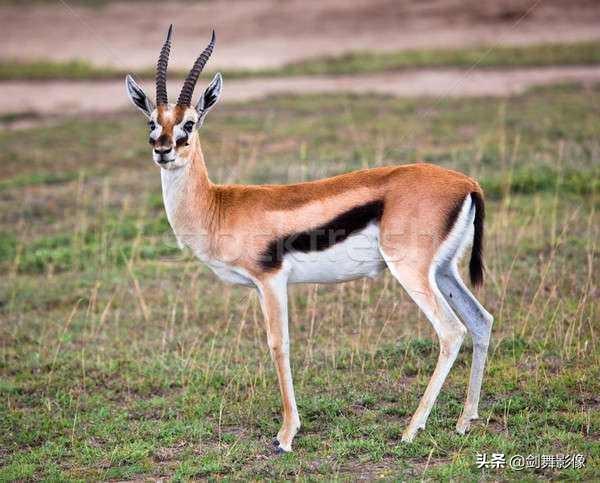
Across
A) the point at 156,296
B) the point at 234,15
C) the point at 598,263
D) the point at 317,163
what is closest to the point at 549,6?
the point at 234,15

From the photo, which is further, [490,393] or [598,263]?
[598,263]

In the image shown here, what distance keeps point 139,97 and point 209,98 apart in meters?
0.46

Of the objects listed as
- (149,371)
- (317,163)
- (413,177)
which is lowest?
(149,371)

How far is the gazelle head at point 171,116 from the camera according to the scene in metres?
5.64

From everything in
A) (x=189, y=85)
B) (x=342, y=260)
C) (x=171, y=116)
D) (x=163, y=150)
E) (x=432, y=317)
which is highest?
(x=189, y=85)

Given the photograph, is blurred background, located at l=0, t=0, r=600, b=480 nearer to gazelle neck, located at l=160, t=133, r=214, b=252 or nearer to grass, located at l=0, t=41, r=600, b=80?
grass, located at l=0, t=41, r=600, b=80

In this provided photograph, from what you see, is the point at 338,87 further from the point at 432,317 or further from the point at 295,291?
the point at 432,317

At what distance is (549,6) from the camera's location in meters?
23.3

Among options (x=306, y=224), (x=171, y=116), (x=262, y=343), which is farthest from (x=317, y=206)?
(x=262, y=343)

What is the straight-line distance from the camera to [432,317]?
5504 mm

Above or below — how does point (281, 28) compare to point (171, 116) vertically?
above

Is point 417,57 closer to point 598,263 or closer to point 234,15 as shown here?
point 234,15

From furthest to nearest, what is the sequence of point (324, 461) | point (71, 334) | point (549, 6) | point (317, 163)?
point (549, 6) < point (317, 163) < point (71, 334) < point (324, 461)

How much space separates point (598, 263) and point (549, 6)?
16.4 metres
